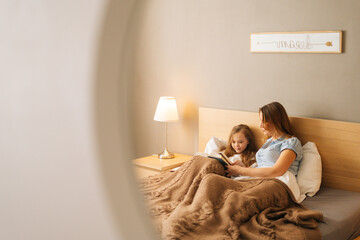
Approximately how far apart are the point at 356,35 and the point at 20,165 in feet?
8.23

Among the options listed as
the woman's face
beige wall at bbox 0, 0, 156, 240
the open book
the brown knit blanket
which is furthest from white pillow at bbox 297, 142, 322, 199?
beige wall at bbox 0, 0, 156, 240

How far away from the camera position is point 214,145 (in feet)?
11.5

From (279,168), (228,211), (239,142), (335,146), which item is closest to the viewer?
(228,211)

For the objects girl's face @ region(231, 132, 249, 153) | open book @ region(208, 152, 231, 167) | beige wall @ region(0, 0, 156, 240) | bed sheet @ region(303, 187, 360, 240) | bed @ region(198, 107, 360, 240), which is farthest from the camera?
girl's face @ region(231, 132, 249, 153)

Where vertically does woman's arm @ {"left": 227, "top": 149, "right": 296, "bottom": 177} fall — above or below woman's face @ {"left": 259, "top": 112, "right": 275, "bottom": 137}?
below

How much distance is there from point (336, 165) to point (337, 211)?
1.79 feet

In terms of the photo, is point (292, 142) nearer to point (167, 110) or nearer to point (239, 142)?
point (239, 142)

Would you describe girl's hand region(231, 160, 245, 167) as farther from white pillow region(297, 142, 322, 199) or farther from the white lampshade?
the white lampshade

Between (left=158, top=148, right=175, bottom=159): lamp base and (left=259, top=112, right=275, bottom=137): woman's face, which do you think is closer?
(left=259, top=112, right=275, bottom=137): woman's face

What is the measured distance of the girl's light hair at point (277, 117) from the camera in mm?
3018

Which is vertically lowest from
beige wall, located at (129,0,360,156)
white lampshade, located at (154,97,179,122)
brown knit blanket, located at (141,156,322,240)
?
brown knit blanket, located at (141,156,322,240)

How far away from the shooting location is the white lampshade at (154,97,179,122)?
379cm

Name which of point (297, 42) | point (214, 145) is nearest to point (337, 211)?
point (214, 145)

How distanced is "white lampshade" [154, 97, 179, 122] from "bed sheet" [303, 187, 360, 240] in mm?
1452
